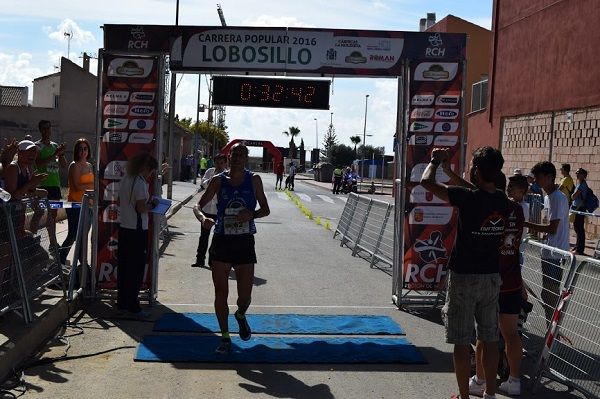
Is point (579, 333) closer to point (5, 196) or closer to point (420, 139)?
point (420, 139)

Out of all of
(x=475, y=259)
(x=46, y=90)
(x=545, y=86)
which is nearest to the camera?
(x=475, y=259)

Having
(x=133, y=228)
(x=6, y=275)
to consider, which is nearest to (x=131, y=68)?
(x=133, y=228)

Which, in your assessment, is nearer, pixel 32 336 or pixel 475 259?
pixel 475 259

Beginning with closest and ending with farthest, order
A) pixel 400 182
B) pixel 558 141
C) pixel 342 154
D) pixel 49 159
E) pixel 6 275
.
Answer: pixel 6 275 < pixel 400 182 < pixel 49 159 < pixel 558 141 < pixel 342 154

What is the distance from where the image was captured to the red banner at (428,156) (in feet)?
31.4

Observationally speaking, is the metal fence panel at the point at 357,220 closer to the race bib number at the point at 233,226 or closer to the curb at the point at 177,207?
the curb at the point at 177,207

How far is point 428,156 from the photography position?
959 cm

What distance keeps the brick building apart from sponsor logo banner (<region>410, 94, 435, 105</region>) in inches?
501

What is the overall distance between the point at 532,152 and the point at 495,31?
6.40 meters

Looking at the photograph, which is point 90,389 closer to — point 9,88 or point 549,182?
point 549,182

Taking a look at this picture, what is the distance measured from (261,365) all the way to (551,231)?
120 inches

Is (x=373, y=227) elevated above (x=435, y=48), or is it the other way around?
(x=435, y=48)

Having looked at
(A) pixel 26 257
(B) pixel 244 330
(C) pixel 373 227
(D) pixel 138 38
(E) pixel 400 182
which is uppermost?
(D) pixel 138 38

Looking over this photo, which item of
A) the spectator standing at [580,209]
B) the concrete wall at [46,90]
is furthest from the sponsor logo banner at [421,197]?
the concrete wall at [46,90]
